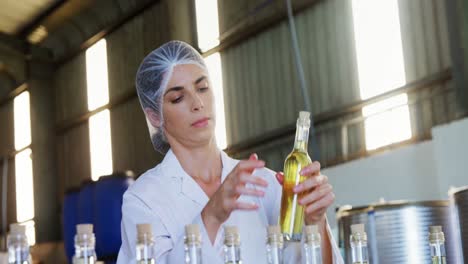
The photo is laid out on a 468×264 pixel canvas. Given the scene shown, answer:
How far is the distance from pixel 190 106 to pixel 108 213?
9.20ft

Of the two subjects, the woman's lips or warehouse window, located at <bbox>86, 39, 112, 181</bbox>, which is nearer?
the woman's lips

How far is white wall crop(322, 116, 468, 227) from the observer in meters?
4.87

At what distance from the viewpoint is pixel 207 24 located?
356 inches

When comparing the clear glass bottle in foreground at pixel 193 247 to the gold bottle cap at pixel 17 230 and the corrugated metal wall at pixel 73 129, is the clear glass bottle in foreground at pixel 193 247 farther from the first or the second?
the corrugated metal wall at pixel 73 129

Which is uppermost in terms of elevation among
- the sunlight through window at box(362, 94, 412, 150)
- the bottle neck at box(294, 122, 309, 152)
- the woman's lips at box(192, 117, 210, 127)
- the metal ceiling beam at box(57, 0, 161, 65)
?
the metal ceiling beam at box(57, 0, 161, 65)

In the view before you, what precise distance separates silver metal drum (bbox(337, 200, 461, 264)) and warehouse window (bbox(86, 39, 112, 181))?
7943mm

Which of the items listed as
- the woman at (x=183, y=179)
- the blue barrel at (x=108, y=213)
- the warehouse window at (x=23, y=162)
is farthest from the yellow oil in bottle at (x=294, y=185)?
the warehouse window at (x=23, y=162)

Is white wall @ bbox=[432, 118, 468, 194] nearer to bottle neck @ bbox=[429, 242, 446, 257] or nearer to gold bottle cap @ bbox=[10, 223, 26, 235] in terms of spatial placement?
bottle neck @ bbox=[429, 242, 446, 257]

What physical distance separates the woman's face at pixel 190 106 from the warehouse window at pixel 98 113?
934cm

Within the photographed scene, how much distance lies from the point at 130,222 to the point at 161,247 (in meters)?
0.09

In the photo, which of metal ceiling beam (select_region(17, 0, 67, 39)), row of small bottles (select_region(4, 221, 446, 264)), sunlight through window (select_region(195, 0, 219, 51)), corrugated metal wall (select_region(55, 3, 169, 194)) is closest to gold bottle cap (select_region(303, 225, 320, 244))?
row of small bottles (select_region(4, 221, 446, 264))

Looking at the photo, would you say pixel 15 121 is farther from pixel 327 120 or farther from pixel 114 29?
pixel 327 120

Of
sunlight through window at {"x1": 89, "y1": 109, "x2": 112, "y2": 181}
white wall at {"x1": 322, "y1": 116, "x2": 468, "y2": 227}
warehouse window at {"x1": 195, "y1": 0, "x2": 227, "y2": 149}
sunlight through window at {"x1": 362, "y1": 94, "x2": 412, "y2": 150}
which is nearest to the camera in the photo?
white wall at {"x1": 322, "y1": 116, "x2": 468, "y2": 227}

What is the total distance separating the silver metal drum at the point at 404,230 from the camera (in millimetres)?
3199
